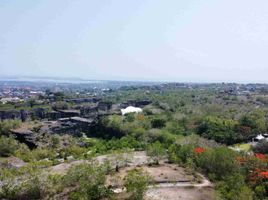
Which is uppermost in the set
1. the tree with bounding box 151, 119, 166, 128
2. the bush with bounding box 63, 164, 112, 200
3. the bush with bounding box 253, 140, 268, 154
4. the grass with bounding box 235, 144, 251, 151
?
the bush with bounding box 63, 164, 112, 200

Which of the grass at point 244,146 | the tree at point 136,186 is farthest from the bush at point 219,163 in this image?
the grass at point 244,146

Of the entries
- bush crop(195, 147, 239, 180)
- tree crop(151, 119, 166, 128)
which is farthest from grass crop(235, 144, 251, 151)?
bush crop(195, 147, 239, 180)

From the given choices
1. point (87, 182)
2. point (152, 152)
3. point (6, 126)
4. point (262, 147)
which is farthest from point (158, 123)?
point (87, 182)

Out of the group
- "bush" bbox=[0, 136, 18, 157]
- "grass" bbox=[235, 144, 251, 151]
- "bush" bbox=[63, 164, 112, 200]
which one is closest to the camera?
"bush" bbox=[63, 164, 112, 200]

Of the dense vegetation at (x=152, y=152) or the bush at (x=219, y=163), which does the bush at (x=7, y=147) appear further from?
the bush at (x=219, y=163)

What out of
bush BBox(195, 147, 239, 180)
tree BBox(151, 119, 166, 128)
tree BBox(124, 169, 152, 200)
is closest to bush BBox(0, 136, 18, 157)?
tree BBox(124, 169, 152, 200)

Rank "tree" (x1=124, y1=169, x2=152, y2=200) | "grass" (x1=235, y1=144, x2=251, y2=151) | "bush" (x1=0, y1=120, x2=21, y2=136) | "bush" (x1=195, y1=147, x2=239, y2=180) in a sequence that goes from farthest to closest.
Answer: "bush" (x1=0, y1=120, x2=21, y2=136)
"grass" (x1=235, y1=144, x2=251, y2=151)
"bush" (x1=195, y1=147, x2=239, y2=180)
"tree" (x1=124, y1=169, x2=152, y2=200)

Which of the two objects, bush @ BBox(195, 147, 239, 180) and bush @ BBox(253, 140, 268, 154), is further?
bush @ BBox(253, 140, 268, 154)

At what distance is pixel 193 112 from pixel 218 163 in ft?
127

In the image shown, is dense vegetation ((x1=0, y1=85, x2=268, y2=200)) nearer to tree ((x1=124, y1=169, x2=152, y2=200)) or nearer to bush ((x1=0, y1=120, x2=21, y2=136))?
tree ((x1=124, y1=169, x2=152, y2=200))

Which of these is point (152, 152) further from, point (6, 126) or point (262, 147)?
point (6, 126)

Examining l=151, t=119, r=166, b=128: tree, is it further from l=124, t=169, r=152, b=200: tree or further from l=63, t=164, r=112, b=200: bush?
l=124, t=169, r=152, b=200: tree

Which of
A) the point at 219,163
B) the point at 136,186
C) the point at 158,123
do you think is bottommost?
the point at 158,123

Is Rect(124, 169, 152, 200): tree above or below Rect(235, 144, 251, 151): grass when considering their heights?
above
